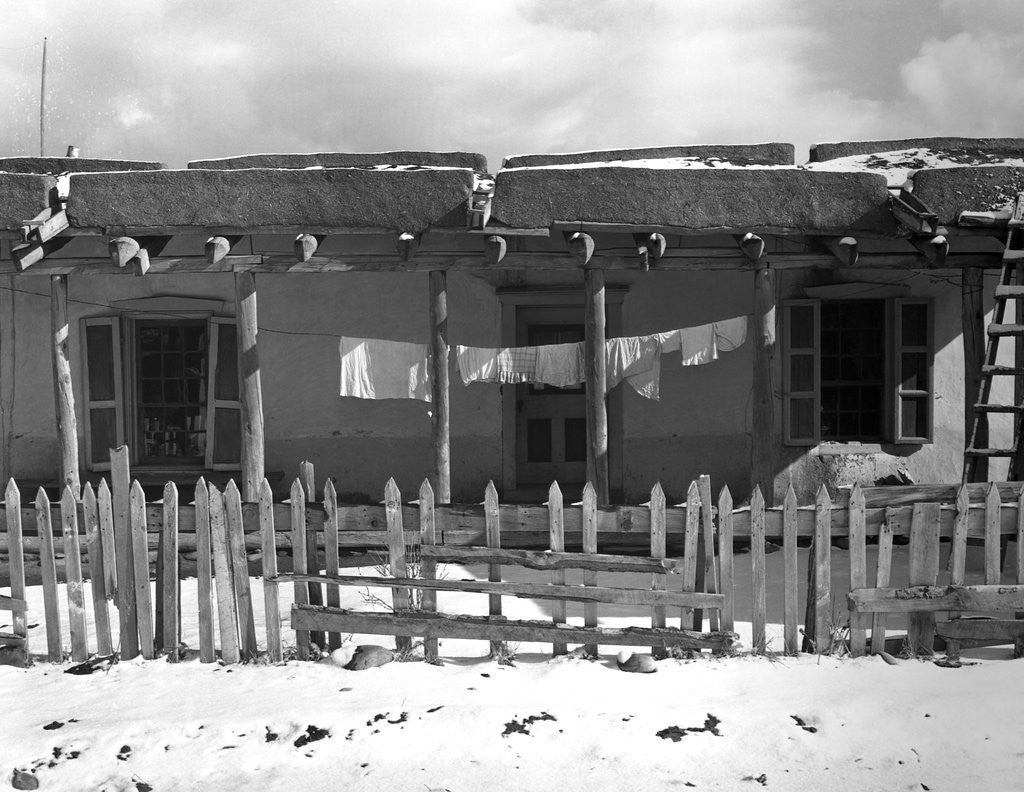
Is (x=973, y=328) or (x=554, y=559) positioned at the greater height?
(x=973, y=328)

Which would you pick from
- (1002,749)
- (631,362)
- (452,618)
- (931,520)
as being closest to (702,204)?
A: (631,362)

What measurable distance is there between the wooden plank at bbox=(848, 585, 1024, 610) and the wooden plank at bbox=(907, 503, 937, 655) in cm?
6

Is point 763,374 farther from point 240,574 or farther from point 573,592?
point 240,574

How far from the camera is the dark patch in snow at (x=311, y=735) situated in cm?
414

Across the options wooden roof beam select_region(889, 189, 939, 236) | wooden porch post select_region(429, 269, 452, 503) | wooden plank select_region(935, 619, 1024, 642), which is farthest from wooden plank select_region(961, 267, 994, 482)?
wooden porch post select_region(429, 269, 452, 503)

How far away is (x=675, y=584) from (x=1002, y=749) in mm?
2323

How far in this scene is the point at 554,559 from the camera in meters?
5.05

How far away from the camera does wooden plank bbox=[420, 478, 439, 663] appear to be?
16.8 feet

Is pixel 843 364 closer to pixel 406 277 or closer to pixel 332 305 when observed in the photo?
pixel 406 277

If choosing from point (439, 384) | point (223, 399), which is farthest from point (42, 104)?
point (439, 384)

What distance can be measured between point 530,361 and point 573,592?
141 inches

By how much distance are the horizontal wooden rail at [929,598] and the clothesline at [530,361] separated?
3.54m

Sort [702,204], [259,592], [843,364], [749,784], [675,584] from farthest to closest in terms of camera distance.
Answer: [843,364]
[702,204]
[259,592]
[675,584]
[749,784]

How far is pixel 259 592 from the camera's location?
6652 millimetres
